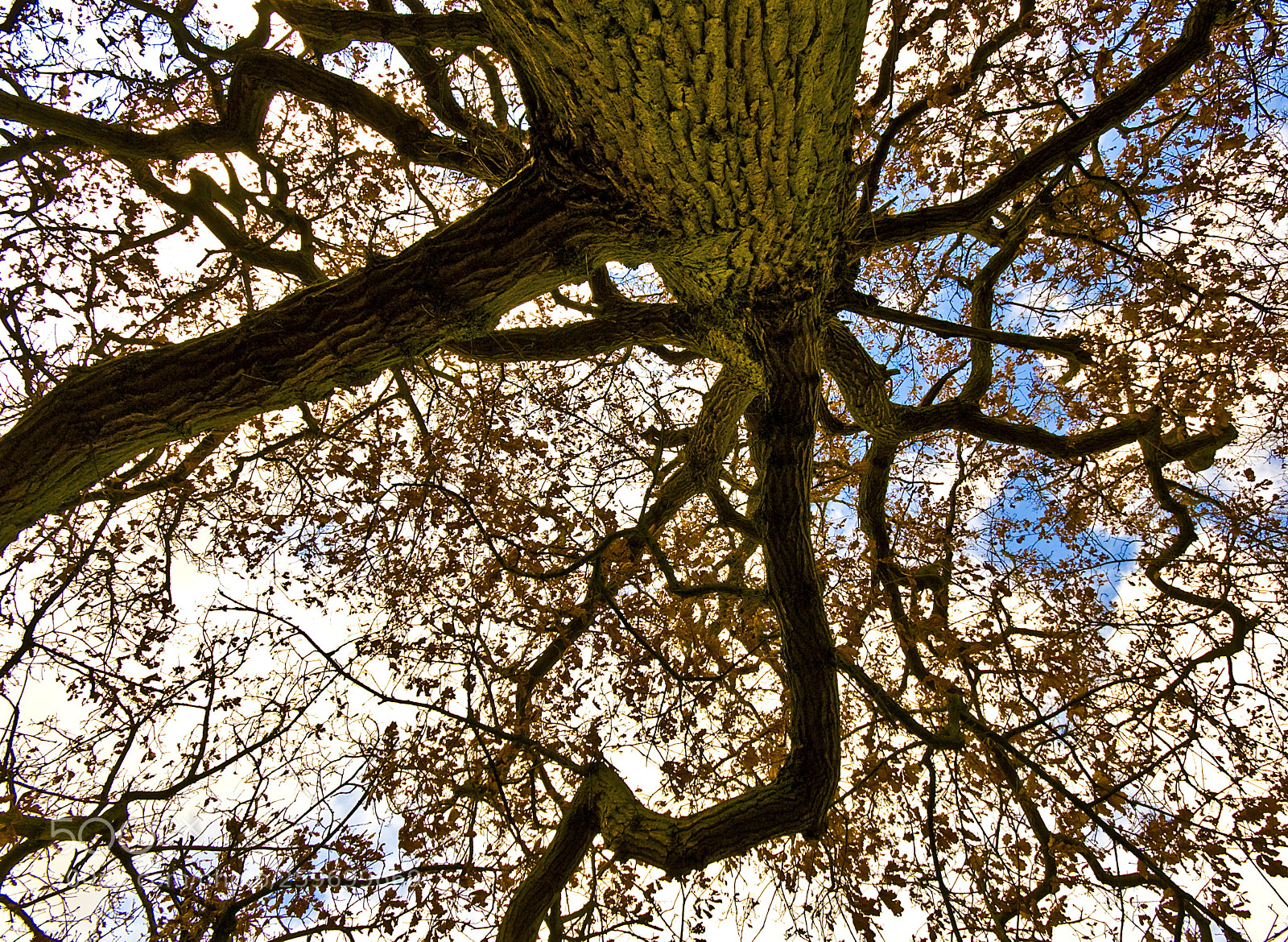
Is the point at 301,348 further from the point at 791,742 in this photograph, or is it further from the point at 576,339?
the point at 791,742

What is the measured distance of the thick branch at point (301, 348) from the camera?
2.74 m

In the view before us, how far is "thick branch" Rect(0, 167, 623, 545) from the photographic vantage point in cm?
274

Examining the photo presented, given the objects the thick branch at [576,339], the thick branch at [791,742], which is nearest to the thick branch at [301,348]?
the thick branch at [576,339]

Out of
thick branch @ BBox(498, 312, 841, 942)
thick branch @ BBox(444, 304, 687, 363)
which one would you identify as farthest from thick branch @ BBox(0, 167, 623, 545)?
thick branch @ BBox(498, 312, 841, 942)

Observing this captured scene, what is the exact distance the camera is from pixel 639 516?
4527 mm

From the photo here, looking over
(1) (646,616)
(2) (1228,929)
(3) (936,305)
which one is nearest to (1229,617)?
(2) (1228,929)

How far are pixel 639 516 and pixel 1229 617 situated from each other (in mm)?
5725

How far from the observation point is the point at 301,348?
9.64 ft

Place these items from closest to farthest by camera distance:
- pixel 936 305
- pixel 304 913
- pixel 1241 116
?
pixel 304 913 → pixel 1241 116 → pixel 936 305

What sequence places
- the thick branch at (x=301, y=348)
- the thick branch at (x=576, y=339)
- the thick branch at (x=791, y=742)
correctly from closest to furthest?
the thick branch at (x=301, y=348), the thick branch at (x=791, y=742), the thick branch at (x=576, y=339)

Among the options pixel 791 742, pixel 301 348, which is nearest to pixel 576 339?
pixel 301 348

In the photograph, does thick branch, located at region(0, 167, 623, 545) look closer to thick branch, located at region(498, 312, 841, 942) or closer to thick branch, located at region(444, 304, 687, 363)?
thick branch, located at region(444, 304, 687, 363)

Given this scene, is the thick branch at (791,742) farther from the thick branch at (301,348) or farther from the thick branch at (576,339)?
the thick branch at (301,348)

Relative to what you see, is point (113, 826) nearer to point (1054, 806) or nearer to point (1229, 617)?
point (1054, 806)
